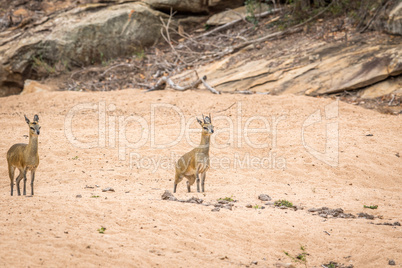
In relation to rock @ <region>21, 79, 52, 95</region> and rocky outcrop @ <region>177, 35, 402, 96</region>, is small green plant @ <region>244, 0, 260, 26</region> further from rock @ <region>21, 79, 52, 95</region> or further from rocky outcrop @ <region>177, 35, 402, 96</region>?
rock @ <region>21, 79, 52, 95</region>

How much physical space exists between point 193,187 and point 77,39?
1272 centimetres

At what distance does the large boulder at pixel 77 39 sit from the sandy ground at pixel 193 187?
2.86 m

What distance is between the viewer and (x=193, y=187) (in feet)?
29.8

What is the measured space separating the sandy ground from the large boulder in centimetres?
286

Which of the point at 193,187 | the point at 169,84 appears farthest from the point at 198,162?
the point at 169,84

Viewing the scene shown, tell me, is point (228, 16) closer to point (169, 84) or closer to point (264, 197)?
point (169, 84)

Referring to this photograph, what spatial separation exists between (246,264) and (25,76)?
16.7 m

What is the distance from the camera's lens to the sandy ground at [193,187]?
18.1ft

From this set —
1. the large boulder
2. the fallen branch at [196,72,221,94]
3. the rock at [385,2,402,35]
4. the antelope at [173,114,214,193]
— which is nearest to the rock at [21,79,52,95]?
the large boulder

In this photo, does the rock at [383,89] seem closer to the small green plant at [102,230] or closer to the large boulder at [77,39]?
the large boulder at [77,39]

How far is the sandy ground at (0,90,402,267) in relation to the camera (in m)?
5.50

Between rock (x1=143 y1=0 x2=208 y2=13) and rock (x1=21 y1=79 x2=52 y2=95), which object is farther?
rock (x1=143 y1=0 x2=208 y2=13)

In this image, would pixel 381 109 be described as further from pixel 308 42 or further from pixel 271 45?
pixel 271 45

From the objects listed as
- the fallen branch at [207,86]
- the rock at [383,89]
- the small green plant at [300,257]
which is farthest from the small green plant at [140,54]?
the small green plant at [300,257]
